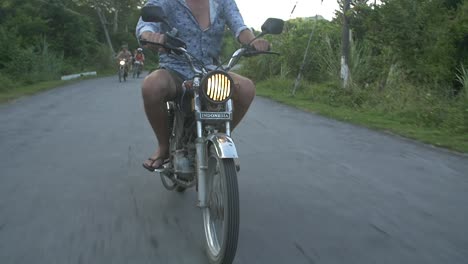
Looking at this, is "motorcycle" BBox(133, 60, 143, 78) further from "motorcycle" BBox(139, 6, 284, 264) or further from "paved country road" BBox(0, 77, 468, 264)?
"motorcycle" BBox(139, 6, 284, 264)

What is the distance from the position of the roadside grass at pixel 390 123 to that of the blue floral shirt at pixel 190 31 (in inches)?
179

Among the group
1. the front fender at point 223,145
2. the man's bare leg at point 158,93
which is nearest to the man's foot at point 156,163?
the man's bare leg at point 158,93

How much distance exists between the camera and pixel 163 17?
3381 millimetres

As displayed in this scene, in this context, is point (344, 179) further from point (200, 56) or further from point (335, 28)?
point (335, 28)

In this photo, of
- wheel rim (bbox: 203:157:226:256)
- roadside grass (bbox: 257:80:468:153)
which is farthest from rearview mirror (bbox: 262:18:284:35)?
roadside grass (bbox: 257:80:468:153)

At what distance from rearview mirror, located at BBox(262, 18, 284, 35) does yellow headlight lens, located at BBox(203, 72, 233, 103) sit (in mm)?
592

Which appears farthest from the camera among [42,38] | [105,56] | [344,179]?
[105,56]

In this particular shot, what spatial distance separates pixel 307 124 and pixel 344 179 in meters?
4.51

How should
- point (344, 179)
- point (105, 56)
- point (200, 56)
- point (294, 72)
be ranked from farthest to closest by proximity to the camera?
point (105, 56)
point (294, 72)
point (344, 179)
point (200, 56)

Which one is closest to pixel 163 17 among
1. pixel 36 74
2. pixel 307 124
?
pixel 307 124

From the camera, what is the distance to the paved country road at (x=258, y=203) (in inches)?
132

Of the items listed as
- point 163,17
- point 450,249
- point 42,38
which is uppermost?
point 163,17

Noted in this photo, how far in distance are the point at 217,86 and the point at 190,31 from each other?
92 centimetres

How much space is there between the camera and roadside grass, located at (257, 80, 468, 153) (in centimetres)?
821
